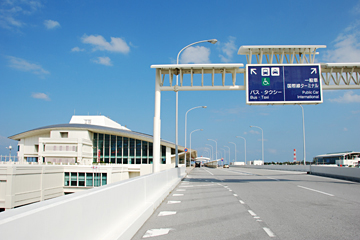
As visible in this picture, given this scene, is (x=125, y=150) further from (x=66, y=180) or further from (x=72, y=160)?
(x=66, y=180)

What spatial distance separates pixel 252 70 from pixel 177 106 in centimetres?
960

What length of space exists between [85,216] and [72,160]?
200 feet

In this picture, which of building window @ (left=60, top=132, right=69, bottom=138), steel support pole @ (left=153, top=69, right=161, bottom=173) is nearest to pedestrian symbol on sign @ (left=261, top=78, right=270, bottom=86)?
steel support pole @ (left=153, top=69, right=161, bottom=173)

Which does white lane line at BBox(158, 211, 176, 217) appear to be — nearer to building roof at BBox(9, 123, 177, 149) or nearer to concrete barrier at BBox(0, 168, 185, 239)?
concrete barrier at BBox(0, 168, 185, 239)

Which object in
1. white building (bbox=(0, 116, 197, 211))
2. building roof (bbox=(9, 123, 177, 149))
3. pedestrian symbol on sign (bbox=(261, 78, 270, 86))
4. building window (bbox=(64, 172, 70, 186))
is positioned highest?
pedestrian symbol on sign (bbox=(261, 78, 270, 86))

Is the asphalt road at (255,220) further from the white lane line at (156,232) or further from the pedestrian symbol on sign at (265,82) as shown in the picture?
the pedestrian symbol on sign at (265,82)

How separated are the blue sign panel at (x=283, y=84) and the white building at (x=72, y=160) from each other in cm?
1905

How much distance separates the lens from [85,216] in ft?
14.4

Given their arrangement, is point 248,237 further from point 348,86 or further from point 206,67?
point 348,86

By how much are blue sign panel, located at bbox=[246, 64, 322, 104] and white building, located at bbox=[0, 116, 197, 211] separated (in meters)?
19.0

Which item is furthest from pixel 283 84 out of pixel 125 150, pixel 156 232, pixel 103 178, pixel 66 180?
pixel 125 150

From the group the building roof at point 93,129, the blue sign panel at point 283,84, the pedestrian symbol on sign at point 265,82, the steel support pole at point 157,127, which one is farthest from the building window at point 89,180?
the pedestrian symbol on sign at point 265,82

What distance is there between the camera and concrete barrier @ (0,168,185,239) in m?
2.92

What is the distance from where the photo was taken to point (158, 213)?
899cm
